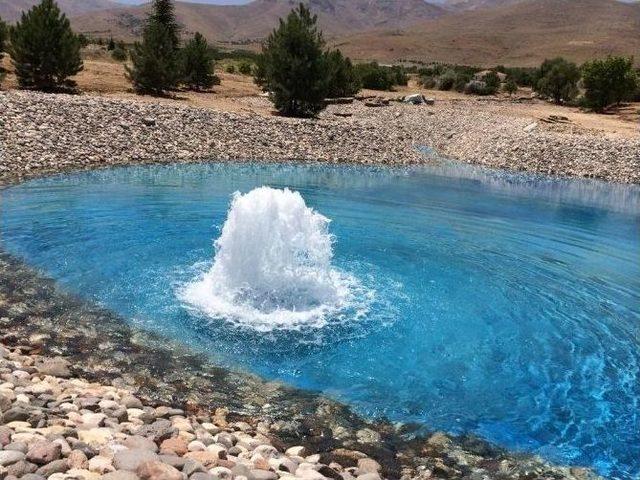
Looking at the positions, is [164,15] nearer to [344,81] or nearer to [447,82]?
[344,81]

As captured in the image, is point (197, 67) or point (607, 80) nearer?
point (197, 67)

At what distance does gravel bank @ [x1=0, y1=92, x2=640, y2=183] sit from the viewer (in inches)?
1011

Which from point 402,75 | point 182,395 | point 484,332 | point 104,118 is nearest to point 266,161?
point 104,118

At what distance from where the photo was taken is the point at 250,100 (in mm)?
49250

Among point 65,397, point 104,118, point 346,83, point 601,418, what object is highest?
point 346,83

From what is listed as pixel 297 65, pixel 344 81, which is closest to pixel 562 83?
pixel 344 81

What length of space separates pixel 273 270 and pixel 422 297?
3.27 meters

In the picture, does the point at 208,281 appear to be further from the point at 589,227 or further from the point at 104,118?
the point at 104,118

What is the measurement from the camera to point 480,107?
58.4m

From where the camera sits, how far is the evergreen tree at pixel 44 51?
37125 mm

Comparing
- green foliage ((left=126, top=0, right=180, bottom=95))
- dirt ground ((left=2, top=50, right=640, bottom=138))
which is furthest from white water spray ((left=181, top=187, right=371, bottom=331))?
green foliage ((left=126, top=0, right=180, bottom=95))

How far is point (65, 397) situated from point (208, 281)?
19.3ft

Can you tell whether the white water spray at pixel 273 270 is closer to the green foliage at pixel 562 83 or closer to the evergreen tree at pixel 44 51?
the evergreen tree at pixel 44 51

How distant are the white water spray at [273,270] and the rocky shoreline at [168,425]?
7.95 ft
